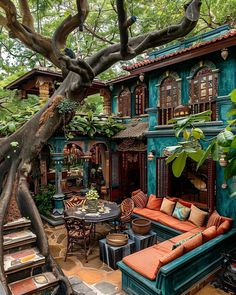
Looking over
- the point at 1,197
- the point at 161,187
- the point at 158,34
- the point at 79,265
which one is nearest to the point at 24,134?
the point at 1,197

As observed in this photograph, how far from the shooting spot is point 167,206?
8.96m

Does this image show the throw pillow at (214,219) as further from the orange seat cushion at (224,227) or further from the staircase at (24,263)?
the staircase at (24,263)

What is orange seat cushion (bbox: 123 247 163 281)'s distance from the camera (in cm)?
515

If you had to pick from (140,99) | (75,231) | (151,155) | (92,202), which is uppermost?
(140,99)

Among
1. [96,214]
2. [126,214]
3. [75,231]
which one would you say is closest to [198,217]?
[126,214]

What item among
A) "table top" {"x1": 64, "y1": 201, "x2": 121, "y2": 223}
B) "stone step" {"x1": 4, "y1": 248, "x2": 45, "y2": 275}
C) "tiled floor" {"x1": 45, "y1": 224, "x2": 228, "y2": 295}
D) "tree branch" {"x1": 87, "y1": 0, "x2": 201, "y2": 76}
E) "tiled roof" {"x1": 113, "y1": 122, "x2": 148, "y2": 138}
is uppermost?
"tree branch" {"x1": 87, "y1": 0, "x2": 201, "y2": 76}

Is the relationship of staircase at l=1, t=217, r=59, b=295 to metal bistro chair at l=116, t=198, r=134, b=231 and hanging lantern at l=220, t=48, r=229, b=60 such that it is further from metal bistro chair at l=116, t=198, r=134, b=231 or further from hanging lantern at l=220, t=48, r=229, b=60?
hanging lantern at l=220, t=48, r=229, b=60

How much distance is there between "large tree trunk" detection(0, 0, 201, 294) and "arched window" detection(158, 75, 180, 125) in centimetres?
303

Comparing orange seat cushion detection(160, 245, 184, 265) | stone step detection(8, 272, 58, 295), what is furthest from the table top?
orange seat cushion detection(160, 245, 184, 265)

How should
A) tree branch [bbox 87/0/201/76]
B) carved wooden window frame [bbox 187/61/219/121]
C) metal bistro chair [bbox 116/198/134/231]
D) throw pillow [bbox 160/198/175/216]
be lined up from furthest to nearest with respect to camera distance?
throw pillow [bbox 160/198/175/216] → metal bistro chair [bbox 116/198/134/231] → carved wooden window frame [bbox 187/61/219/121] → tree branch [bbox 87/0/201/76]

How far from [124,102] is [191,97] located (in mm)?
5220

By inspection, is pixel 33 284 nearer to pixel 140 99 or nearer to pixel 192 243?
pixel 192 243

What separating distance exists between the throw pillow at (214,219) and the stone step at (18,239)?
210 inches

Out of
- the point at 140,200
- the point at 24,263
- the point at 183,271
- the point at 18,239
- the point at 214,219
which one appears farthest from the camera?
the point at 140,200
